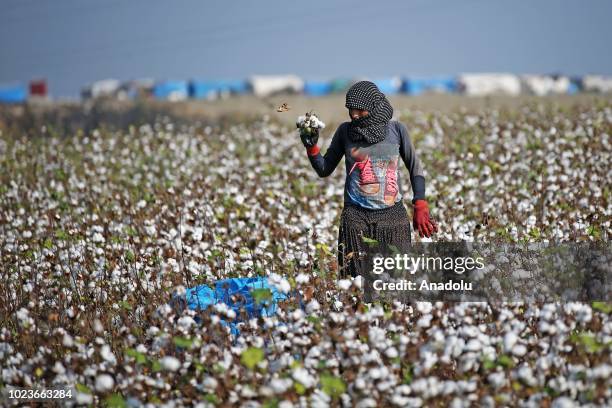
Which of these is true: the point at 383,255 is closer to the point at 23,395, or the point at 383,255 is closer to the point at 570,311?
the point at 570,311

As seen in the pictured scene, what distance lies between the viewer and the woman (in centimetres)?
612

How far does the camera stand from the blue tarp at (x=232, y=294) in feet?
19.4

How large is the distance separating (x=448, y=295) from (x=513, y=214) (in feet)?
8.05

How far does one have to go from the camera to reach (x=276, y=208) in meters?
10.2

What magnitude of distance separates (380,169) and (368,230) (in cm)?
45

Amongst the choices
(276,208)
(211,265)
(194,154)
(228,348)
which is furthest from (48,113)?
(228,348)

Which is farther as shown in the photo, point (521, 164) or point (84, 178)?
point (84, 178)

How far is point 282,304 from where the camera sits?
5.64 metres

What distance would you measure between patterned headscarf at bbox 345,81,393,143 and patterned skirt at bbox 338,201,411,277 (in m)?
0.53

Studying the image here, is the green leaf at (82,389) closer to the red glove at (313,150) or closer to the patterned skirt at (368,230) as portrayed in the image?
the patterned skirt at (368,230)

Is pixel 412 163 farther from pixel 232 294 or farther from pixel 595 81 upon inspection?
pixel 595 81

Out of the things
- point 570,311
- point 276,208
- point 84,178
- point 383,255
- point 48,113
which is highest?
point 48,113

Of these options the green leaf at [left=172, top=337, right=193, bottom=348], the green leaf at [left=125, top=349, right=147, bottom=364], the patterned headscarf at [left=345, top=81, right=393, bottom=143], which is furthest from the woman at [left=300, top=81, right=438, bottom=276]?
the green leaf at [left=125, top=349, right=147, bottom=364]

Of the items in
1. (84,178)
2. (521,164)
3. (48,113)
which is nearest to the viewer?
(521,164)
